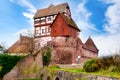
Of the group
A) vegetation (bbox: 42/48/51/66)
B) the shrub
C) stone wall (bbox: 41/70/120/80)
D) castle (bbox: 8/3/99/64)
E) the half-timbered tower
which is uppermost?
the half-timbered tower

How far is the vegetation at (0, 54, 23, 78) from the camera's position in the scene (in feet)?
116

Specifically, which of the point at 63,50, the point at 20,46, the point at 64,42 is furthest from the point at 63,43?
the point at 20,46

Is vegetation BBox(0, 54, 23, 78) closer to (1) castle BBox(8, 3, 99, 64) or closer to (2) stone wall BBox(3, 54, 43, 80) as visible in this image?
(2) stone wall BBox(3, 54, 43, 80)

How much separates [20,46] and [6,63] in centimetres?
2579

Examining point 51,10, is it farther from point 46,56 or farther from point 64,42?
point 46,56

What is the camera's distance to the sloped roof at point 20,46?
5784 cm

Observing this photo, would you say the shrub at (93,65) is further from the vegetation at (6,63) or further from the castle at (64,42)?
the castle at (64,42)

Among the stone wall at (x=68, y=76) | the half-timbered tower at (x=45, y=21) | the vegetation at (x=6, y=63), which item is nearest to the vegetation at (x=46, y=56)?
the vegetation at (x=6, y=63)

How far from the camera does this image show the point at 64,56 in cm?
4684

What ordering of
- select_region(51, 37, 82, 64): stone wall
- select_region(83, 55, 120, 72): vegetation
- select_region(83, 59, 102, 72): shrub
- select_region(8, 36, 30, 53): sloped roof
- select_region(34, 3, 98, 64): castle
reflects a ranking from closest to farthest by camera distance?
select_region(83, 55, 120, 72): vegetation → select_region(83, 59, 102, 72): shrub → select_region(51, 37, 82, 64): stone wall → select_region(34, 3, 98, 64): castle → select_region(8, 36, 30, 53): sloped roof

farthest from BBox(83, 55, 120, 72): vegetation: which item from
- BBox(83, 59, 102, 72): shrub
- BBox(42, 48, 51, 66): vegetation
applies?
BBox(42, 48, 51, 66): vegetation

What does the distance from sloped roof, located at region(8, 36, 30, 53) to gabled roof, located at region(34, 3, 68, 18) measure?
30.6 feet

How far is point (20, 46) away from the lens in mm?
61312

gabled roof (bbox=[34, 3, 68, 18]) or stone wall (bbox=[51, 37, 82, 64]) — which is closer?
stone wall (bbox=[51, 37, 82, 64])
